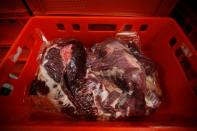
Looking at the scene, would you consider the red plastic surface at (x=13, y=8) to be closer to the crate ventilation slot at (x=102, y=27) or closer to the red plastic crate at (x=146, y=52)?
the red plastic crate at (x=146, y=52)

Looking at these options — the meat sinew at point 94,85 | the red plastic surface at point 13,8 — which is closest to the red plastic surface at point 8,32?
the red plastic surface at point 13,8

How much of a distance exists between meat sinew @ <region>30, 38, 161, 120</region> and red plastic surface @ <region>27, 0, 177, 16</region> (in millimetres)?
152

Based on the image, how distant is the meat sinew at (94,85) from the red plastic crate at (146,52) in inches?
2.8

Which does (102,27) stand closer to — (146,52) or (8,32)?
(146,52)

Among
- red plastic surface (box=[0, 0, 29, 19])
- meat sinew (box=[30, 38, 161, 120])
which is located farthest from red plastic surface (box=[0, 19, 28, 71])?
meat sinew (box=[30, 38, 161, 120])

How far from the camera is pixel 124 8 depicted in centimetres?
76

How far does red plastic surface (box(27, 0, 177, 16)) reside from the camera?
721 mm

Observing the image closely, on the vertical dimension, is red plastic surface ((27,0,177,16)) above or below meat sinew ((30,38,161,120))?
above

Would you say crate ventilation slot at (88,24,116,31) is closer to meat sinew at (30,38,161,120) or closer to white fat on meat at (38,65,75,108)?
meat sinew at (30,38,161,120)

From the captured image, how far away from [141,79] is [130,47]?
184 mm

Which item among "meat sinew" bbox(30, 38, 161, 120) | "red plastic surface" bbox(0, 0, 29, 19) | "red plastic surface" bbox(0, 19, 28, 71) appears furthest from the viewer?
"red plastic surface" bbox(0, 19, 28, 71)

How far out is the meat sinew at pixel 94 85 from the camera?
2.06ft

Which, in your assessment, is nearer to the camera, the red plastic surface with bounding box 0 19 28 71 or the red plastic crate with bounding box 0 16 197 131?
the red plastic crate with bounding box 0 16 197 131

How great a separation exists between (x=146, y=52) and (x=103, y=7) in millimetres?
310
